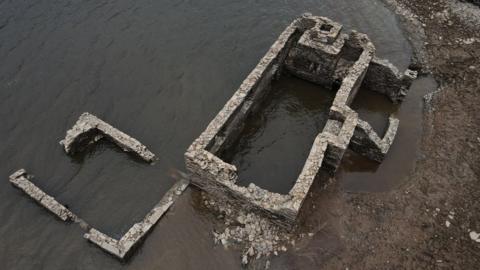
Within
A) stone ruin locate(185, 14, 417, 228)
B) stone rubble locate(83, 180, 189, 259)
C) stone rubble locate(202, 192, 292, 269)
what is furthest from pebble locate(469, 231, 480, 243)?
stone rubble locate(83, 180, 189, 259)

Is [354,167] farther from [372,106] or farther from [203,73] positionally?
[203,73]

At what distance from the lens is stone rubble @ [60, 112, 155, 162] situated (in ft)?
49.1

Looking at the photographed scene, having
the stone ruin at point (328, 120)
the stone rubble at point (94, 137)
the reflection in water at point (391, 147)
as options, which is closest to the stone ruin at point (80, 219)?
the stone rubble at point (94, 137)

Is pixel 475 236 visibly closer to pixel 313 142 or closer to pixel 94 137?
pixel 313 142

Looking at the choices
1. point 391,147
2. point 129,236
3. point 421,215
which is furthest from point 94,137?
point 421,215

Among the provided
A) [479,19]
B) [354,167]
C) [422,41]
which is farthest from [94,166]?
[479,19]

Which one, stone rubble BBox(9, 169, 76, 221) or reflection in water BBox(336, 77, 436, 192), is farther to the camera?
reflection in water BBox(336, 77, 436, 192)

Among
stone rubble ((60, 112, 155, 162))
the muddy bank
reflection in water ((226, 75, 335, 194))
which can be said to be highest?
stone rubble ((60, 112, 155, 162))

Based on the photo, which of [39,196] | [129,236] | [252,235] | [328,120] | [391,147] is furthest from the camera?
[391,147]

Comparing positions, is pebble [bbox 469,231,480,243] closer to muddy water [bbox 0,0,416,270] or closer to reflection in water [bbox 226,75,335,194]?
reflection in water [bbox 226,75,335,194]

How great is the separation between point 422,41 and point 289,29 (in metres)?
8.44

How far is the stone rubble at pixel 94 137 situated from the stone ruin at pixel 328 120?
2.63 meters

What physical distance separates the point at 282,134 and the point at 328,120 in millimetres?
2458

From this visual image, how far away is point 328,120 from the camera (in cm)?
1508
